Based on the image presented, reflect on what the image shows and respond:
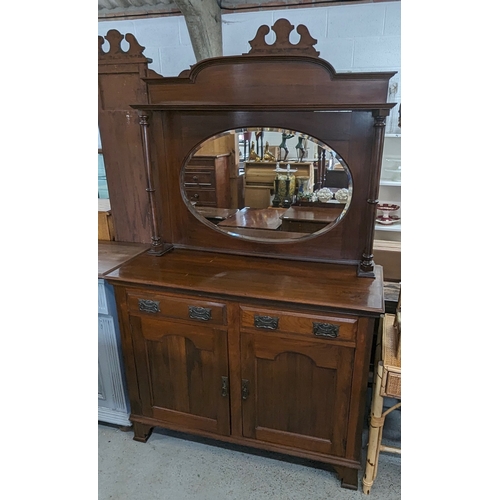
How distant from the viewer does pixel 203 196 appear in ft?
4.98

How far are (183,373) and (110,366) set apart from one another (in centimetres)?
36

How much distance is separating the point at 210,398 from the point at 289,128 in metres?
1.09

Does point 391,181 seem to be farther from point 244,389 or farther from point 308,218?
point 244,389

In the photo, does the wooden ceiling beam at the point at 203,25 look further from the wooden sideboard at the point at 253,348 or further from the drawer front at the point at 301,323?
the drawer front at the point at 301,323

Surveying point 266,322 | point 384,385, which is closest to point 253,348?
point 266,322

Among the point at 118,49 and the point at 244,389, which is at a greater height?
the point at 118,49

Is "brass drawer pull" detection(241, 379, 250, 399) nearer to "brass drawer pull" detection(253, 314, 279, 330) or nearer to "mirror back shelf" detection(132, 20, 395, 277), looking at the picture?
"brass drawer pull" detection(253, 314, 279, 330)

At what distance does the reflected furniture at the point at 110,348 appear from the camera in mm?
1451

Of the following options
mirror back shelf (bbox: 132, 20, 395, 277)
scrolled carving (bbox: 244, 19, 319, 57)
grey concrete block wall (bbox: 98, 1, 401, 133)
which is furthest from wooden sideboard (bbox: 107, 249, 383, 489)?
grey concrete block wall (bbox: 98, 1, 401, 133)

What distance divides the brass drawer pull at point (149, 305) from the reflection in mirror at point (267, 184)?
42cm

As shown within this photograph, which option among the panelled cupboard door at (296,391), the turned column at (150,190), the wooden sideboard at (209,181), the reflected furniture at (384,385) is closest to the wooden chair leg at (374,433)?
the reflected furniture at (384,385)

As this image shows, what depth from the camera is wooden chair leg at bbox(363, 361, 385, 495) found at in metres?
1.23

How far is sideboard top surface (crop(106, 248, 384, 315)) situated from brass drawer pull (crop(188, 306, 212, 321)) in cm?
7

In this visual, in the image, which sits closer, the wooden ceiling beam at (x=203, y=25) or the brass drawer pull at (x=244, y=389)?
the brass drawer pull at (x=244, y=389)
